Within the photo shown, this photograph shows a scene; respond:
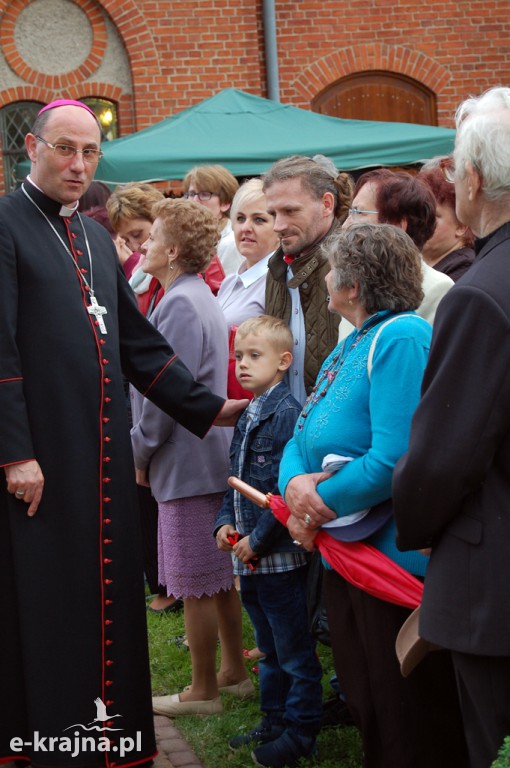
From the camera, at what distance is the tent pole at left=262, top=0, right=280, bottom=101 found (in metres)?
12.2

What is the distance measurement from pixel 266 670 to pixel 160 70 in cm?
915

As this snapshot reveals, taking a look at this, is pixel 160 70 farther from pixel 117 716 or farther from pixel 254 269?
Answer: pixel 117 716

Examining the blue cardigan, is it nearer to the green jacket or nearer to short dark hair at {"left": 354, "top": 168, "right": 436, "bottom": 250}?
the green jacket

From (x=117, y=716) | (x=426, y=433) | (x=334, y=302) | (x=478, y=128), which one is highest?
(x=478, y=128)

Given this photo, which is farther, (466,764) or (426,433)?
(466,764)

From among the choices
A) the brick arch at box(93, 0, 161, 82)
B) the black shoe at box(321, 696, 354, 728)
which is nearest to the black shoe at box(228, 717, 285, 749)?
the black shoe at box(321, 696, 354, 728)

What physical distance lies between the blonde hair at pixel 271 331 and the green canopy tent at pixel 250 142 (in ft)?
16.7

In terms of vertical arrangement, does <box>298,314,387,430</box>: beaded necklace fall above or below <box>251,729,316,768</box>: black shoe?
above

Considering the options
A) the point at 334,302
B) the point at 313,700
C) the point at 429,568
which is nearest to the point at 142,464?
the point at 313,700

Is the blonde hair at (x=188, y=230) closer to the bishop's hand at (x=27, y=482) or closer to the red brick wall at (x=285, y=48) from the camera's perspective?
the bishop's hand at (x=27, y=482)

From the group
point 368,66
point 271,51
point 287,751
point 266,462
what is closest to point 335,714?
point 287,751

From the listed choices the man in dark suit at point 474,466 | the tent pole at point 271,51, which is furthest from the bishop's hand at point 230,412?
the tent pole at point 271,51

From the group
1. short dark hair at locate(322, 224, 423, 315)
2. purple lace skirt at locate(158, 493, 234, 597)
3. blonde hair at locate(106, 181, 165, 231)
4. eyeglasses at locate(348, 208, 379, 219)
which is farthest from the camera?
blonde hair at locate(106, 181, 165, 231)

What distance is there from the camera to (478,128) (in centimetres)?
260
